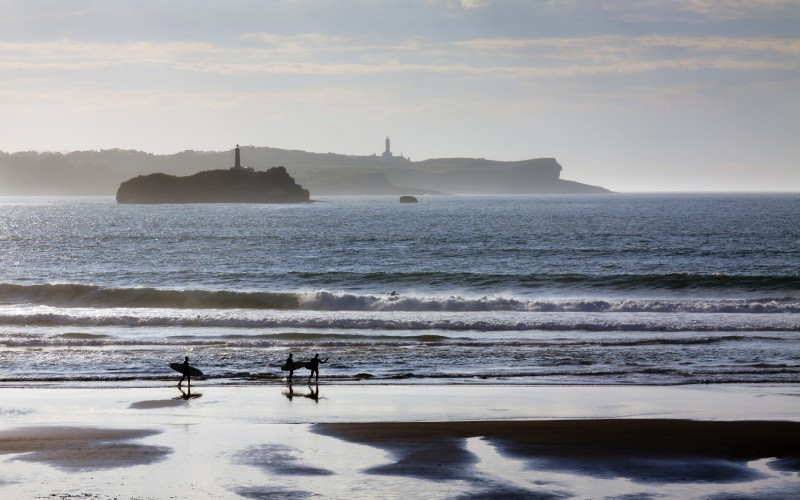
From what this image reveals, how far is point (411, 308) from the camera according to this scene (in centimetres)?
4331

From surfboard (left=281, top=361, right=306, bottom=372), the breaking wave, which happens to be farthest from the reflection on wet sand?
the breaking wave

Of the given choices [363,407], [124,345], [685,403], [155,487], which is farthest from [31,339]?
[685,403]

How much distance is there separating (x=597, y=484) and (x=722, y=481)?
2.04 meters

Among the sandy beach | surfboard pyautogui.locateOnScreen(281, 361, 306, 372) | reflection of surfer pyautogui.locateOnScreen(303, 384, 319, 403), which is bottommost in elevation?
reflection of surfer pyautogui.locateOnScreen(303, 384, 319, 403)

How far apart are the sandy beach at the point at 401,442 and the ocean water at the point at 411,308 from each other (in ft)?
8.08

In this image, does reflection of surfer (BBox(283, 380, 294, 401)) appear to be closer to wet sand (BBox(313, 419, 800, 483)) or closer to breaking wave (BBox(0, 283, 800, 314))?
wet sand (BBox(313, 419, 800, 483))

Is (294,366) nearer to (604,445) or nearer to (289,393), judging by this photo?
(289,393)

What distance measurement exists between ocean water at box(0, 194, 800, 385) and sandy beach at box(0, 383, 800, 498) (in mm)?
2464

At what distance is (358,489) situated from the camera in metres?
14.2

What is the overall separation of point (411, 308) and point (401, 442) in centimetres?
2613

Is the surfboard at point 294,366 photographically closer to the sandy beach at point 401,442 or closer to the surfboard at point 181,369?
the sandy beach at point 401,442

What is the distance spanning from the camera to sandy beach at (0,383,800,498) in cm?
1439

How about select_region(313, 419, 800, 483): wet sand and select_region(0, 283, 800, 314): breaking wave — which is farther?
select_region(0, 283, 800, 314): breaking wave

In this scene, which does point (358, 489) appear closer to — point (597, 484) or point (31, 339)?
point (597, 484)
